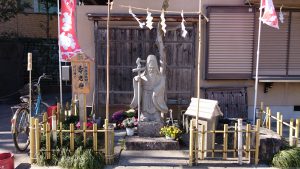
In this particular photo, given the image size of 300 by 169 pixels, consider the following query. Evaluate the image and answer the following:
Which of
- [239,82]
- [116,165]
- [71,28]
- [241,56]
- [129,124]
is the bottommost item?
[116,165]

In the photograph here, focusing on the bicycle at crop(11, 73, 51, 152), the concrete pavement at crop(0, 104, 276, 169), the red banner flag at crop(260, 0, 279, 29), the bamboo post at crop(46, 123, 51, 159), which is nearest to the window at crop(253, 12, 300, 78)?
the red banner flag at crop(260, 0, 279, 29)

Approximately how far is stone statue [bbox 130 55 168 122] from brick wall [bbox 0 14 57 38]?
11844 millimetres

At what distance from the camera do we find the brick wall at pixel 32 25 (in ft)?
57.9

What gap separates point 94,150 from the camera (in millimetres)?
6691

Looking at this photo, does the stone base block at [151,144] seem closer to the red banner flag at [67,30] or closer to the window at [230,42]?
the red banner flag at [67,30]

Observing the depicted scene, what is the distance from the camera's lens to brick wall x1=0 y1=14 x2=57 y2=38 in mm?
17656

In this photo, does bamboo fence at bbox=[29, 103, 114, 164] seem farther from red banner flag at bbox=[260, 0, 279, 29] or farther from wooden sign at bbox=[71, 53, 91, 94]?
red banner flag at bbox=[260, 0, 279, 29]

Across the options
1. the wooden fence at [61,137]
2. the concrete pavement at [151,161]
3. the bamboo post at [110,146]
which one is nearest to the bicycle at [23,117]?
the concrete pavement at [151,161]

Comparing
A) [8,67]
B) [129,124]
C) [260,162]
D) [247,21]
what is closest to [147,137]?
[129,124]

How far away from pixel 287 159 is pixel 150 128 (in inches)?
121

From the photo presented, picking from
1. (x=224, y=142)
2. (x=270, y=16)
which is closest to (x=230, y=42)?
(x=270, y=16)

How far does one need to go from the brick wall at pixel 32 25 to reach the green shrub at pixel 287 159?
575 inches

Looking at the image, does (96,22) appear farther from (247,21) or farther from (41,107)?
(247,21)

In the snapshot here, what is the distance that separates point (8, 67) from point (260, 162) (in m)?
11.5
